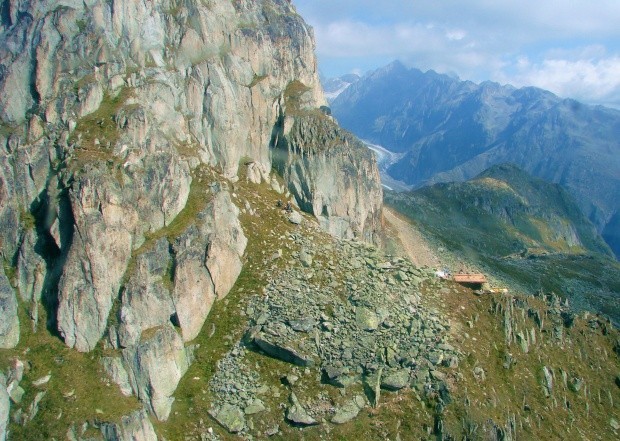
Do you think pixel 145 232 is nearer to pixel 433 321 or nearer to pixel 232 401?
pixel 232 401

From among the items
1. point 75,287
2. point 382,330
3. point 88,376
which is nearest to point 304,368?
point 382,330

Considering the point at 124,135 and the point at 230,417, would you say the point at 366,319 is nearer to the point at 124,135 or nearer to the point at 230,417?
the point at 230,417

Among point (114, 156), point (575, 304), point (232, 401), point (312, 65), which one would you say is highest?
point (312, 65)

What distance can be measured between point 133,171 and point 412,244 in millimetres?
69957

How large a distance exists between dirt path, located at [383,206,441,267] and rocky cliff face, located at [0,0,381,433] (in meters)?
24.5

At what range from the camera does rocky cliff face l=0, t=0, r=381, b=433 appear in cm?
5050

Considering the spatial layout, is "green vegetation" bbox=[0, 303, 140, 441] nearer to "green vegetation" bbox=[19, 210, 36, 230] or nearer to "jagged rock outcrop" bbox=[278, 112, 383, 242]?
"green vegetation" bbox=[19, 210, 36, 230]

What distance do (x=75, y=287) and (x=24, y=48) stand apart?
1311 inches

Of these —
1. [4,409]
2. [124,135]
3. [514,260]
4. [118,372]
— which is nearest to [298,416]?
[118,372]

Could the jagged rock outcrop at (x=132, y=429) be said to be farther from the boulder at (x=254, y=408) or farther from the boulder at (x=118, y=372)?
the boulder at (x=254, y=408)

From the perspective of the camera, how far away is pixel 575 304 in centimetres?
11125

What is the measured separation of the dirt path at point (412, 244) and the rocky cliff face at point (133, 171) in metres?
24.5

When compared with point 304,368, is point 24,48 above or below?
above

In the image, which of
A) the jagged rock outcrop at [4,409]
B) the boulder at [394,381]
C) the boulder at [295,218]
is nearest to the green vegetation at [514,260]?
the boulder at [295,218]
